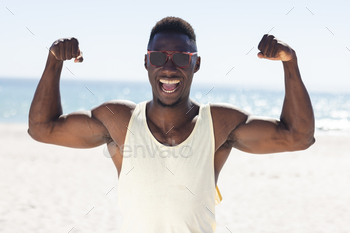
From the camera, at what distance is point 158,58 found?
7.93ft

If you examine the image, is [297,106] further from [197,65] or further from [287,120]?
[197,65]

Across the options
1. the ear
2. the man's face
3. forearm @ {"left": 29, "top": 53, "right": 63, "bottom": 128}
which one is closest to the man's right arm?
forearm @ {"left": 29, "top": 53, "right": 63, "bottom": 128}

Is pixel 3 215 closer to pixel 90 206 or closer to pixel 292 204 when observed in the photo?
pixel 90 206

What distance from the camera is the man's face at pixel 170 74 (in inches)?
94.3

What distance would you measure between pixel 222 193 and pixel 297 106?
6.22m

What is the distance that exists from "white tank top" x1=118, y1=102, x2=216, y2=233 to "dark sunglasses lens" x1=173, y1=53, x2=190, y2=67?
42cm

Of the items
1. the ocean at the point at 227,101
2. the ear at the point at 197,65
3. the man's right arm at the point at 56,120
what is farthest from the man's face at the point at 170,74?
the ocean at the point at 227,101

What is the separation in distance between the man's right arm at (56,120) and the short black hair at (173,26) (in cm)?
54

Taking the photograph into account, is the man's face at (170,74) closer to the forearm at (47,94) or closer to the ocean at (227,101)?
the forearm at (47,94)

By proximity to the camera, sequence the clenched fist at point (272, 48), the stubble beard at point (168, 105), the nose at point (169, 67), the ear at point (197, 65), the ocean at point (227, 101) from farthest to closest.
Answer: the ocean at point (227, 101) < the ear at point (197, 65) < the stubble beard at point (168, 105) < the nose at point (169, 67) < the clenched fist at point (272, 48)

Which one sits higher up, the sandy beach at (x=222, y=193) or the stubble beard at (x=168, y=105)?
the stubble beard at (x=168, y=105)

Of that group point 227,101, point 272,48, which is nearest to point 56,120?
point 272,48

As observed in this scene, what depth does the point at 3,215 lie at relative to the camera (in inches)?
254

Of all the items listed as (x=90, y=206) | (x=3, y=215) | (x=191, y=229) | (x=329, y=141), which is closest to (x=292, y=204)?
(x=90, y=206)
